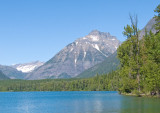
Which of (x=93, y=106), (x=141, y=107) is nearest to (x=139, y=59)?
(x=93, y=106)

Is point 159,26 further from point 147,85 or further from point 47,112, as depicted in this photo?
point 47,112

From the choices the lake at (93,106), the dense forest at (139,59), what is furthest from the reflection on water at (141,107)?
the dense forest at (139,59)

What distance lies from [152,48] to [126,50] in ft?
83.7

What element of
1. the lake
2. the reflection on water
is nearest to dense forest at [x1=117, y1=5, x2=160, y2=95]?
the lake

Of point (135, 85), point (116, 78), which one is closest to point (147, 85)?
point (135, 85)

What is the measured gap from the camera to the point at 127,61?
99.1 meters

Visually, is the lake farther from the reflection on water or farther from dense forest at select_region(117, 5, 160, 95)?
dense forest at select_region(117, 5, 160, 95)

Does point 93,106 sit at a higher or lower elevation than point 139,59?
lower

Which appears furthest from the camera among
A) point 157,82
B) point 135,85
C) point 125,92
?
point 125,92

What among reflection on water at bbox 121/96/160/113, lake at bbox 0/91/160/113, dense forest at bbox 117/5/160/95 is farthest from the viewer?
dense forest at bbox 117/5/160/95

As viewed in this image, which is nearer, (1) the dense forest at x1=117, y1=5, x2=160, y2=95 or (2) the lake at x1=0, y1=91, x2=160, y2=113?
(2) the lake at x1=0, y1=91, x2=160, y2=113

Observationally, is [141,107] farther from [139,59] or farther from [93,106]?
[139,59]

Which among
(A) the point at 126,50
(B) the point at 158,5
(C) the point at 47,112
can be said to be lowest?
(C) the point at 47,112

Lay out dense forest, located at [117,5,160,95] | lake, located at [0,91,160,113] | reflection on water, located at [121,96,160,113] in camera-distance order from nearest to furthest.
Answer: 1. reflection on water, located at [121,96,160,113]
2. lake, located at [0,91,160,113]
3. dense forest, located at [117,5,160,95]
